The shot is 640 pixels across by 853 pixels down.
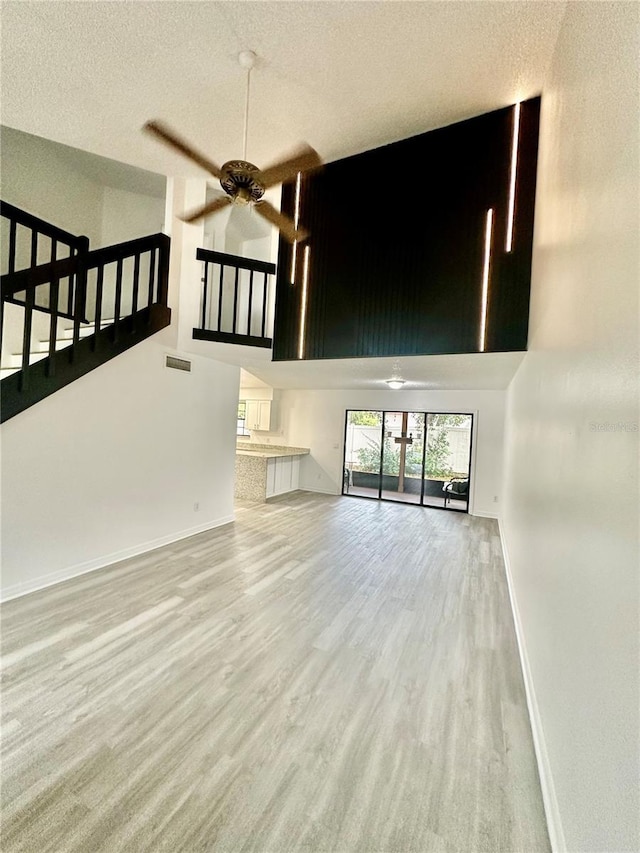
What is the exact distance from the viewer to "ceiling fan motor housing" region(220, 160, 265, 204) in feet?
8.17

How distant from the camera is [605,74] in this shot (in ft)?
4.60

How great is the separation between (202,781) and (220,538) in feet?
11.1

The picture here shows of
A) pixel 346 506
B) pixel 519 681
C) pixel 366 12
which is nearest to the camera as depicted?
pixel 519 681

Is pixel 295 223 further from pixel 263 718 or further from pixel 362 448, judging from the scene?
pixel 263 718

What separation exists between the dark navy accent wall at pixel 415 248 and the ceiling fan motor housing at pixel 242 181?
197 centimetres

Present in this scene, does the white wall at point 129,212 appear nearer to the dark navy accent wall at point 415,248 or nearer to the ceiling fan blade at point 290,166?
the dark navy accent wall at point 415,248

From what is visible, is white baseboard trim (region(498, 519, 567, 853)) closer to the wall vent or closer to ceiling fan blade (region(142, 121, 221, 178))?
ceiling fan blade (region(142, 121, 221, 178))

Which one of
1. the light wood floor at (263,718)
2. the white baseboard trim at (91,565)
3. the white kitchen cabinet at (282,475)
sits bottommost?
the light wood floor at (263,718)

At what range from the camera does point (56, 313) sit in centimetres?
312

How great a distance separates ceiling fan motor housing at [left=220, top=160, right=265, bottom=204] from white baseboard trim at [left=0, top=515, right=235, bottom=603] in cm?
373

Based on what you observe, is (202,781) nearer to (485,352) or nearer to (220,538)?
(220,538)

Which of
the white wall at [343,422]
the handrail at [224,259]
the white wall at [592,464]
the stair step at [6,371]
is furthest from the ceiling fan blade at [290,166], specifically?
the white wall at [343,422]

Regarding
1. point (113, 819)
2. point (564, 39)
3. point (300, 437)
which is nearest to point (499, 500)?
point (300, 437)

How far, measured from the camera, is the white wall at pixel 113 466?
10.1ft
